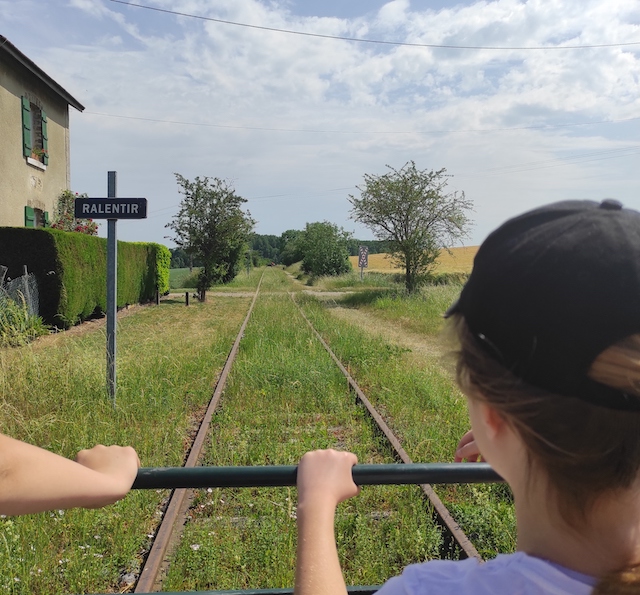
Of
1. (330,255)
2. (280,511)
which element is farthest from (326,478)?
(330,255)

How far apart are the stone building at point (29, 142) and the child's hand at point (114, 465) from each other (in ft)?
51.2

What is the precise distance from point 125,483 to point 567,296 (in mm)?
840

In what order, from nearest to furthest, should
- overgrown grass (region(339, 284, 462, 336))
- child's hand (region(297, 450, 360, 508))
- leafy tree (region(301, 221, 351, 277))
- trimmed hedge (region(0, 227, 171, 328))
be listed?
child's hand (region(297, 450, 360, 508)), trimmed hedge (region(0, 227, 171, 328)), overgrown grass (region(339, 284, 462, 336)), leafy tree (region(301, 221, 351, 277))

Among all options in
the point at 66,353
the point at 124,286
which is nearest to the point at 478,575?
the point at 66,353

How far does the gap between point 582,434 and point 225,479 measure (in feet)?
2.22

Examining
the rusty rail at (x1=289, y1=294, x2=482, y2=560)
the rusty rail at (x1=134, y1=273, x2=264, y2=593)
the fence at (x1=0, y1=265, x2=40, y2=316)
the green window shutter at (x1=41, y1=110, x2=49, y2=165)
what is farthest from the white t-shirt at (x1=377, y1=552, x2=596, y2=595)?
the green window shutter at (x1=41, y1=110, x2=49, y2=165)

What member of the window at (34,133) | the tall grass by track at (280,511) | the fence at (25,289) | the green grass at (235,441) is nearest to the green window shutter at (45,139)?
the window at (34,133)

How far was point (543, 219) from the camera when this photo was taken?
85cm

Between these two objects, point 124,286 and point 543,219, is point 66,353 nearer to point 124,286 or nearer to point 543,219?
point 543,219

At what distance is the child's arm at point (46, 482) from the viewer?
37.3 inches

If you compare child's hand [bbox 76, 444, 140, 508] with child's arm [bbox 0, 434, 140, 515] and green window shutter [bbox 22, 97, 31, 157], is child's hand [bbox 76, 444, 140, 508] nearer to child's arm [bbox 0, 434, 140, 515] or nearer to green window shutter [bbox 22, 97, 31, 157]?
child's arm [bbox 0, 434, 140, 515]

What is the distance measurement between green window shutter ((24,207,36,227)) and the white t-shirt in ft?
56.6

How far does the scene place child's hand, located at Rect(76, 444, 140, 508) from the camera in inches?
43.8

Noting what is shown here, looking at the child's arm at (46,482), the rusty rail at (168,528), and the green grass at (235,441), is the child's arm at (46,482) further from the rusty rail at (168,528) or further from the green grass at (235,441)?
the green grass at (235,441)
